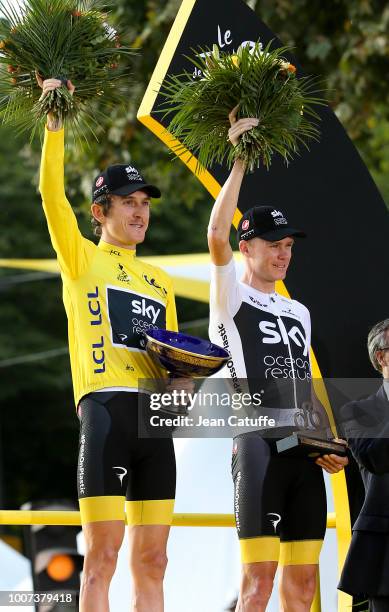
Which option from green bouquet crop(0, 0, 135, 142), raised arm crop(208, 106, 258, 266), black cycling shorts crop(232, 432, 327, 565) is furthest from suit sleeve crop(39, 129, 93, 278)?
black cycling shorts crop(232, 432, 327, 565)

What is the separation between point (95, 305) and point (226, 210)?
2.25 ft

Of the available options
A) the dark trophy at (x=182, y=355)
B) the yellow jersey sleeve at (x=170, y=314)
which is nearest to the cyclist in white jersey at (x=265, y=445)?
the yellow jersey sleeve at (x=170, y=314)

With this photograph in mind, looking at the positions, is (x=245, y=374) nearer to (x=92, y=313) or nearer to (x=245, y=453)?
(x=245, y=453)

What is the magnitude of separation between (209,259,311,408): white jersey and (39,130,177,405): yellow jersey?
0.28 metres

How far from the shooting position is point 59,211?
512 centimetres

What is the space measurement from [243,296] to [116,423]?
0.84 metres

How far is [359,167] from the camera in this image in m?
6.71

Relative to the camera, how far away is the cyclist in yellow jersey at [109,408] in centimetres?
499

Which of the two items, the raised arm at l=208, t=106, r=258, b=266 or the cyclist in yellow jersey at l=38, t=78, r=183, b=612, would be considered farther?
the raised arm at l=208, t=106, r=258, b=266

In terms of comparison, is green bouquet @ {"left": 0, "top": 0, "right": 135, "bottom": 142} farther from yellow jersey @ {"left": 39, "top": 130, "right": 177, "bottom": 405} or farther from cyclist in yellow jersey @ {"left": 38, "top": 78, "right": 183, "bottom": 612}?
yellow jersey @ {"left": 39, "top": 130, "right": 177, "bottom": 405}

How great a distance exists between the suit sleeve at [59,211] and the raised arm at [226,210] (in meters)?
0.55

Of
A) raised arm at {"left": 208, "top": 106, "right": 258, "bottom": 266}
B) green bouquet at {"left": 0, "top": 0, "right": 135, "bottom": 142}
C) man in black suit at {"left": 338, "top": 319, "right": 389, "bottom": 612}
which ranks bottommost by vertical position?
man in black suit at {"left": 338, "top": 319, "right": 389, "bottom": 612}

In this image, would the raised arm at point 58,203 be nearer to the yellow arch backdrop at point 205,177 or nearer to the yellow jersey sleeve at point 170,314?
the yellow jersey sleeve at point 170,314

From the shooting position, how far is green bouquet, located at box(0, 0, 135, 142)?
17.4ft
